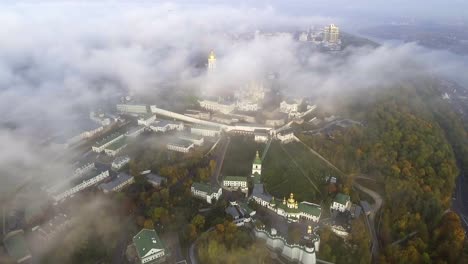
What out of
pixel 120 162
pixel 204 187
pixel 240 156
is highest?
pixel 120 162

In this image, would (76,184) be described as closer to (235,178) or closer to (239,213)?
(235,178)

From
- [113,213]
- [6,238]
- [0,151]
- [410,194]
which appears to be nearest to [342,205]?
[410,194]

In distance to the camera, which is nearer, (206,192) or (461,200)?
(206,192)

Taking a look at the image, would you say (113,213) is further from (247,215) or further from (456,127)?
(456,127)

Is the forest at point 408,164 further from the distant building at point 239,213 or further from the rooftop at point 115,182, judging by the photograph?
the rooftop at point 115,182

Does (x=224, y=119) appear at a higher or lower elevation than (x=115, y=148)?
higher

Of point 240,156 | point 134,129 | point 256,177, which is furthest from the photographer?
point 134,129

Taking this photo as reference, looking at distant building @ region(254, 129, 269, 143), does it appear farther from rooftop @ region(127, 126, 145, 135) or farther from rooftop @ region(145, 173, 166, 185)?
rooftop @ region(127, 126, 145, 135)

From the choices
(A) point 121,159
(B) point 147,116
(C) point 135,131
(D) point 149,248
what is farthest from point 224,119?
(D) point 149,248
